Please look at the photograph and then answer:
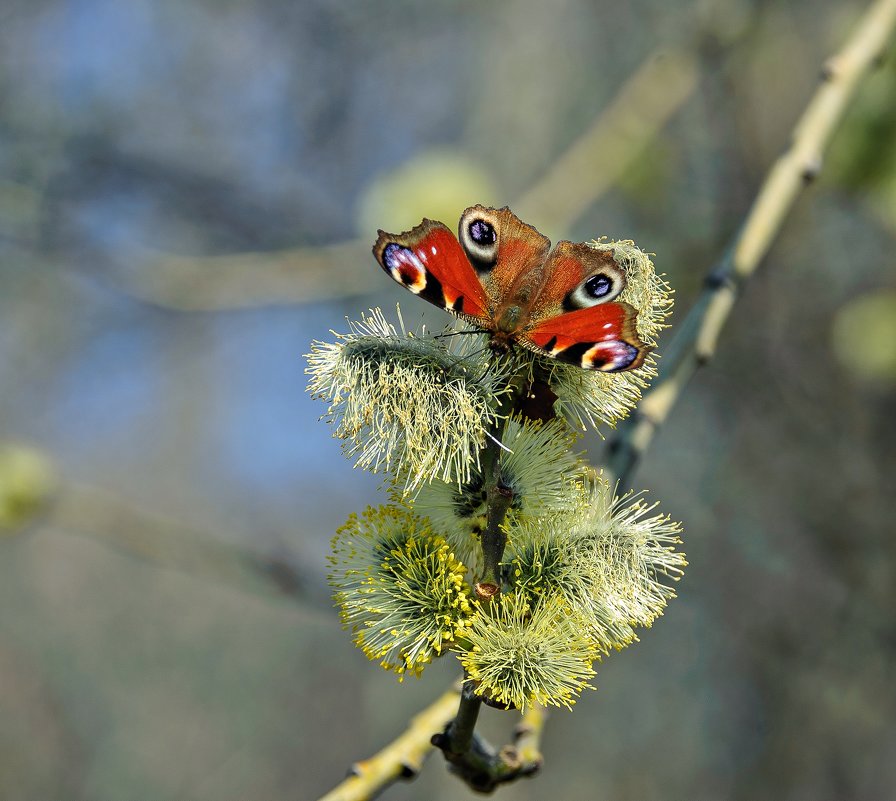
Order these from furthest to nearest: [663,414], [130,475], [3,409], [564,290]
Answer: [130,475], [3,409], [663,414], [564,290]

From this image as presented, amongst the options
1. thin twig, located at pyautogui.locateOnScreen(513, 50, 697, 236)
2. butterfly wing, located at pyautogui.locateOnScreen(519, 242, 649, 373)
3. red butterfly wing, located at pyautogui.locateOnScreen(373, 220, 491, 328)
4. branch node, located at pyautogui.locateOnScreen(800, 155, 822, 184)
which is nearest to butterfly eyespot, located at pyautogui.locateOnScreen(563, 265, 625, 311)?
butterfly wing, located at pyautogui.locateOnScreen(519, 242, 649, 373)

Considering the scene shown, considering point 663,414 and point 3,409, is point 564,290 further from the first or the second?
point 3,409

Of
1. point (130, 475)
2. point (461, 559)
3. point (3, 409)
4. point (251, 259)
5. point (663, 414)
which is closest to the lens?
point (461, 559)

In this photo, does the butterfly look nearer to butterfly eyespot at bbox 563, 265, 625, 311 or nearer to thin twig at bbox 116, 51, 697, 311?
butterfly eyespot at bbox 563, 265, 625, 311

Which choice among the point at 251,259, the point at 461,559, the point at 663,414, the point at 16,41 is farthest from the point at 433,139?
the point at 461,559

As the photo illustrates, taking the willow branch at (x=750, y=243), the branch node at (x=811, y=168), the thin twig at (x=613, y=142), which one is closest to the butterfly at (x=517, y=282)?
the willow branch at (x=750, y=243)

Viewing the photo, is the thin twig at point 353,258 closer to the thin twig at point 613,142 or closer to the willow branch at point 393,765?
the thin twig at point 613,142

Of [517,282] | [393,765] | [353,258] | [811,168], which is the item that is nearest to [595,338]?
[517,282]
